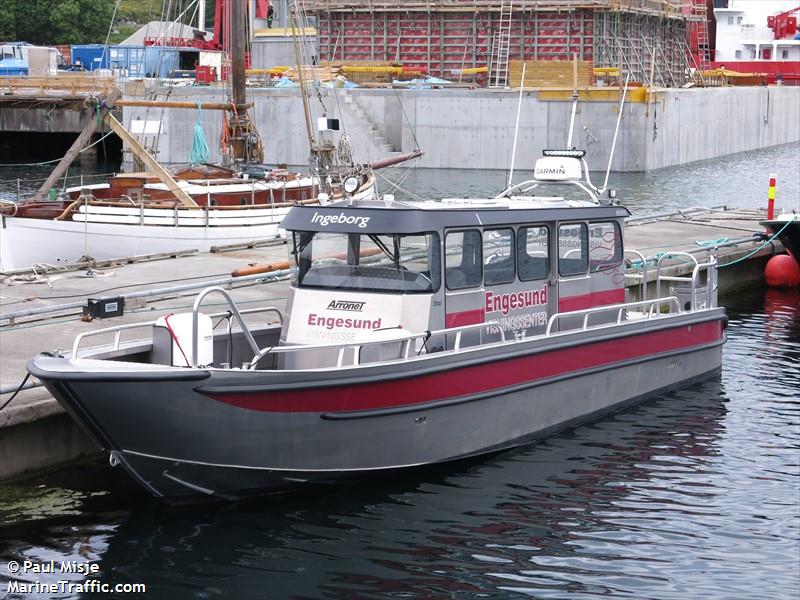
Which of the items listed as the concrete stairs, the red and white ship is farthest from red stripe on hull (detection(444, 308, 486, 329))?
the red and white ship

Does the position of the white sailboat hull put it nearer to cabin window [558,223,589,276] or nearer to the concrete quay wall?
cabin window [558,223,589,276]

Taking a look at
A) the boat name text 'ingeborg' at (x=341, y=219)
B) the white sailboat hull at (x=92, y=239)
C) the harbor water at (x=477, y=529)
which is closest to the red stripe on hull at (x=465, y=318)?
the boat name text 'ingeborg' at (x=341, y=219)

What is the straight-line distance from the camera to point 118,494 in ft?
39.5

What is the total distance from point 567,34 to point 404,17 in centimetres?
874

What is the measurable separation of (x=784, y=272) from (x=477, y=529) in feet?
51.6

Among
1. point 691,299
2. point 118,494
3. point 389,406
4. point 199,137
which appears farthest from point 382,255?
point 199,137

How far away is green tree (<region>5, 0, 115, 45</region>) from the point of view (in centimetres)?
8744

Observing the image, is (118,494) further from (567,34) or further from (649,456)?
(567,34)

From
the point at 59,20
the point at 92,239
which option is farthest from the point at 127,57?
the point at 92,239

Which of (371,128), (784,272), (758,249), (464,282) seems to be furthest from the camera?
(371,128)

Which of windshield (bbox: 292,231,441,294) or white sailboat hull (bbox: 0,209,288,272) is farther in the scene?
white sailboat hull (bbox: 0,209,288,272)

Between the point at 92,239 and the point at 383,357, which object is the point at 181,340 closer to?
the point at 383,357

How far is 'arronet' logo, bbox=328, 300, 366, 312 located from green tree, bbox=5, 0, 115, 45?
80.4 m

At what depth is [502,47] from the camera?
59.0 m
